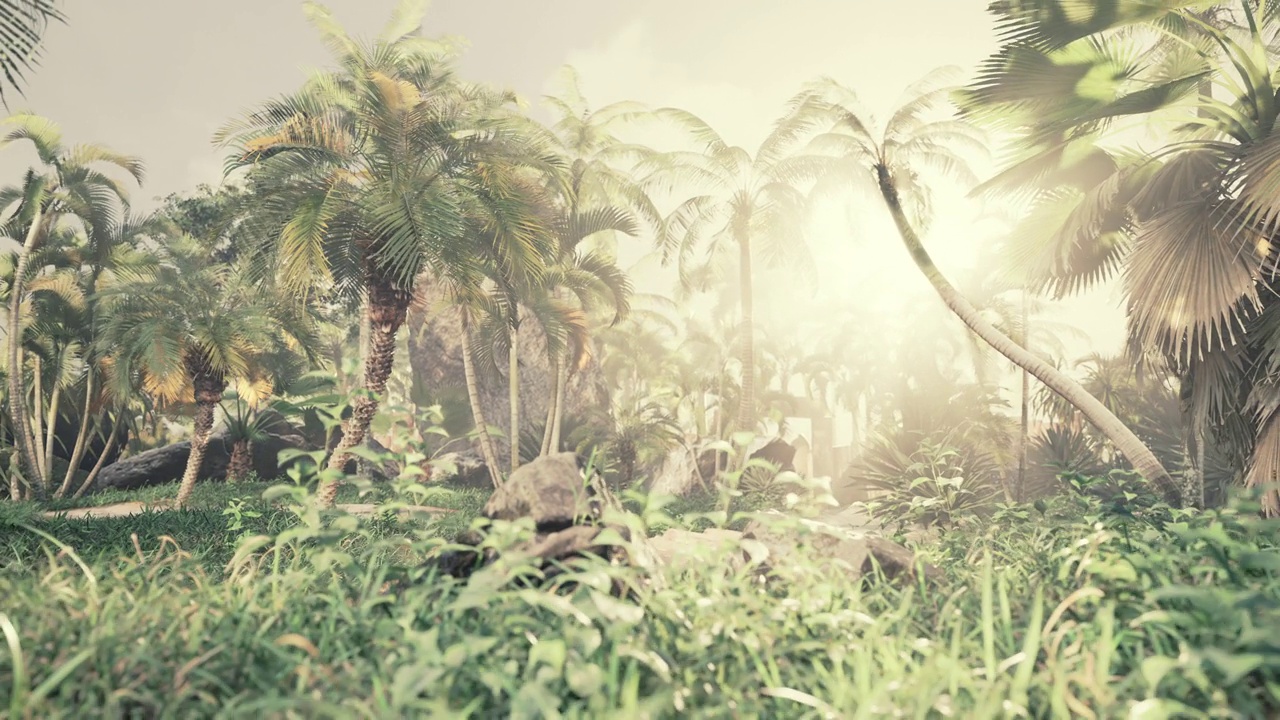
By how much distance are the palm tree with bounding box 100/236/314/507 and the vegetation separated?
0.27 feet

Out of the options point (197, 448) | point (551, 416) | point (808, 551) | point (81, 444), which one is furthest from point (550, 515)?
point (81, 444)

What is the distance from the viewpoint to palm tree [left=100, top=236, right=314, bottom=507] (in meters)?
13.0

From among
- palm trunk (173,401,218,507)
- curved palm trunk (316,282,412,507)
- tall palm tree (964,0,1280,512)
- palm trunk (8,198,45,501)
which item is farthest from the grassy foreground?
palm trunk (8,198,45,501)

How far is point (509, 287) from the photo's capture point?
13555mm

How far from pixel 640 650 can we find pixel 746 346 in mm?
18046

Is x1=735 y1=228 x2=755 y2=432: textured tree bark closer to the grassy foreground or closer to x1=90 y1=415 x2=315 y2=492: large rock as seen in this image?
x1=90 y1=415 x2=315 y2=492: large rock

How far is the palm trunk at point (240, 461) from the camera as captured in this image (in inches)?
775

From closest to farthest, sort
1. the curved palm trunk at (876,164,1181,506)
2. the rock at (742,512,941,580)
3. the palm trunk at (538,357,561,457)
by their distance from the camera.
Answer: the rock at (742,512,941,580) < the curved palm trunk at (876,164,1181,506) < the palm trunk at (538,357,561,457)

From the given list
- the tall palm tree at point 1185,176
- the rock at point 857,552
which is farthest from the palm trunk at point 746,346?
the rock at point 857,552

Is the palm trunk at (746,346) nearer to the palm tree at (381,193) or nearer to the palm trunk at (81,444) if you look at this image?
the palm tree at (381,193)

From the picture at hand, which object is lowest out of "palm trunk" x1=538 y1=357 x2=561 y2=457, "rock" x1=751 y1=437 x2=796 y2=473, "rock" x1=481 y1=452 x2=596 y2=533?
"rock" x1=751 y1=437 x2=796 y2=473

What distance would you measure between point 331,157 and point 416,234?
2.21 metres

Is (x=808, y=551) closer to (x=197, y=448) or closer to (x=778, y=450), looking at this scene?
(x=197, y=448)

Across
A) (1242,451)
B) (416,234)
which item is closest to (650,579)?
(1242,451)
